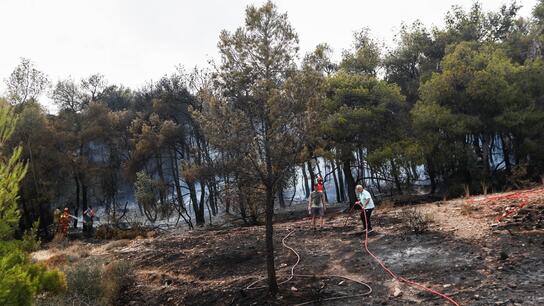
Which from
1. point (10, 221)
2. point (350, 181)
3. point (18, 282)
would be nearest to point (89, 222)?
point (350, 181)

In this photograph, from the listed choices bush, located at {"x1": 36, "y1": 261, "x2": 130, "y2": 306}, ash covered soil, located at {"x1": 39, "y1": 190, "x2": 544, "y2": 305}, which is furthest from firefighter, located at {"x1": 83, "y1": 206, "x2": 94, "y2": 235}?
bush, located at {"x1": 36, "y1": 261, "x2": 130, "y2": 306}

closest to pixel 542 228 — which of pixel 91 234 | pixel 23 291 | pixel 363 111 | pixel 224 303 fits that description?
pixel 224 303

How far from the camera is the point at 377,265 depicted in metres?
9.17

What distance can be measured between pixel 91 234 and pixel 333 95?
687 inches

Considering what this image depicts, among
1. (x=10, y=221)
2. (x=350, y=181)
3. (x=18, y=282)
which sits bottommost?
(x=18, y=282)

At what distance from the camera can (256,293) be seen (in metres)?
8.22

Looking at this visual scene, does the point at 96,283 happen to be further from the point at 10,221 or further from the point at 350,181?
the point at 350,181

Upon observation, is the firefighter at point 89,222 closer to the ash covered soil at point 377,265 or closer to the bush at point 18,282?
the ash covered soil at point 377,265

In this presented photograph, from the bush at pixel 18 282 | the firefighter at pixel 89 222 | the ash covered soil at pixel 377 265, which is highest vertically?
the firefighter at pixel 89 222

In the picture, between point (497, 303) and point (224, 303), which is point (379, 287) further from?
point (224, 303)

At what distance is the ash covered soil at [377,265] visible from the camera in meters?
7.21

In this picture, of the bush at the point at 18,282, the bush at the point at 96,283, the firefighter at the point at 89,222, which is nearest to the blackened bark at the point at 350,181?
the bush at the point at 96,283

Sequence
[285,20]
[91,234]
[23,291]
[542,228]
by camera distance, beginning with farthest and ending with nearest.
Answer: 1. [91,234]
2. [542,228]
3. [285,20]
4. [23,291]

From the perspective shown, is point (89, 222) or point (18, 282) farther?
point (89, 222)
